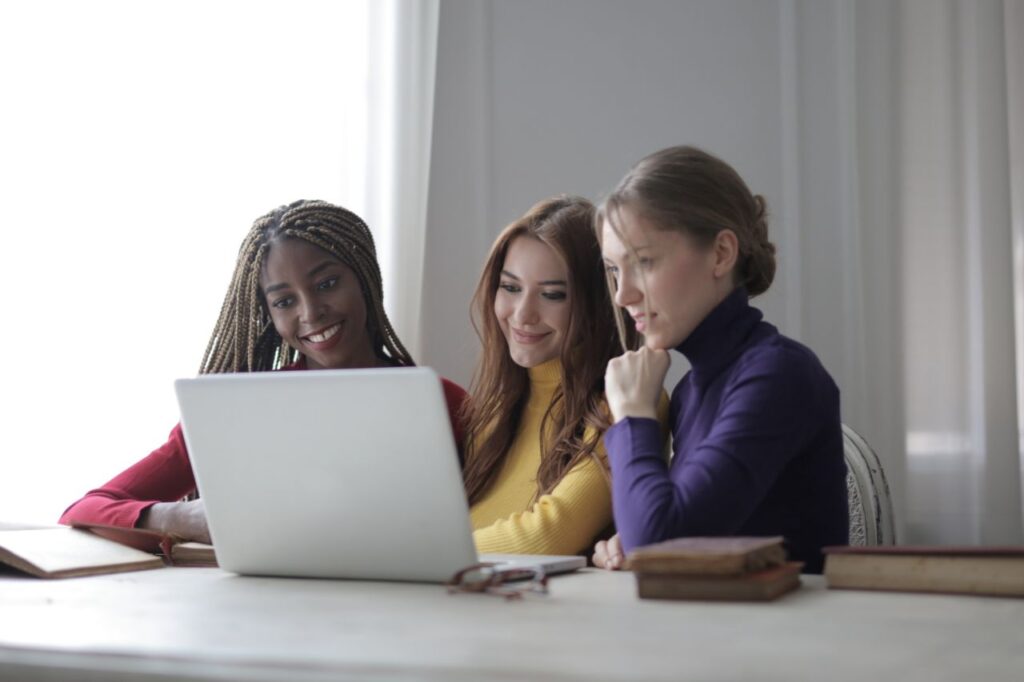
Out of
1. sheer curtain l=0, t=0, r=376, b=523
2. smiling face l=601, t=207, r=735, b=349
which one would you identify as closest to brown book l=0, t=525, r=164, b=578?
smiling face l=601, t=207, r=735, b=349

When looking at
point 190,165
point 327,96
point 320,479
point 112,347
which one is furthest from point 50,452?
point 320,479

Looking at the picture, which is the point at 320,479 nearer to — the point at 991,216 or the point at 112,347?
the point at 112,347

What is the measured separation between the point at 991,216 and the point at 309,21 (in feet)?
5.21

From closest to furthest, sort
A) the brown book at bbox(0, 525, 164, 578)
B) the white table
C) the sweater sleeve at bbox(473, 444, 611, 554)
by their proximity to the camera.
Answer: the white table → the brown book at bbox(0, 525, 164, 578) → the sweater sleeve at bbox(473, 444, 611, 554)

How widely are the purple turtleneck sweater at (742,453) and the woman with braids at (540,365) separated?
295mm

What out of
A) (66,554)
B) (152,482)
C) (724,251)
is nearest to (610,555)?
(724,251)

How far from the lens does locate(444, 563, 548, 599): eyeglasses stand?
107 centimetres

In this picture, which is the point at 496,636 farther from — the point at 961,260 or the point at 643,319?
the point at 961,260

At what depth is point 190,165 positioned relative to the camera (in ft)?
8.59

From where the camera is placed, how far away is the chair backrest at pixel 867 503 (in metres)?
1.89

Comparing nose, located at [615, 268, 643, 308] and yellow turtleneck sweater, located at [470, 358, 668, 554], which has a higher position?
nose, located at [615, 268, 643, 308]

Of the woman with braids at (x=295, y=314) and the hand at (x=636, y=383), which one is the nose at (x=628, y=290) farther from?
the woman with braids at (x=295, y=314)

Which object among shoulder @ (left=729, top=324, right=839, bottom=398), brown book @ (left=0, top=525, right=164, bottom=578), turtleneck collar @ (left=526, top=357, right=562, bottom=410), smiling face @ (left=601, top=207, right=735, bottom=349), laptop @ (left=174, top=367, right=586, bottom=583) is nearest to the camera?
laptop @ (left=174, top=367, right=586, bottom=583)

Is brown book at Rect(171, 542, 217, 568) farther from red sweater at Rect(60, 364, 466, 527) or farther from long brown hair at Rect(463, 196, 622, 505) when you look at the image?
long brown hair at Rect(463, 196, 622, 505)
